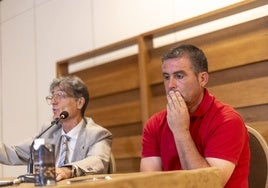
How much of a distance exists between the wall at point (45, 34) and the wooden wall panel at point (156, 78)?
127mm

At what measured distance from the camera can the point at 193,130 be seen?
182cm

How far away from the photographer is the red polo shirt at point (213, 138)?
65.5 inches

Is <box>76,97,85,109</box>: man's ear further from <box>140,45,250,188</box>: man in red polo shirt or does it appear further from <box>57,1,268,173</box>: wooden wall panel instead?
<box>140,45,250,188</box>: man in red polo shirt

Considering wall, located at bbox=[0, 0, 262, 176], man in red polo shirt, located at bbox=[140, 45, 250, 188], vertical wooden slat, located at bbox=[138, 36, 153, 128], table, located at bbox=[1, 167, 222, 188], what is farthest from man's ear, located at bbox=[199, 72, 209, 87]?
vertical wooden slat, located at bbox=[138, 36, 153, 128]

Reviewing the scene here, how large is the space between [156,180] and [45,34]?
9.40 ft

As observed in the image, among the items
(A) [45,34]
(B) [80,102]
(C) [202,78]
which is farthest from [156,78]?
(A) [45,34]

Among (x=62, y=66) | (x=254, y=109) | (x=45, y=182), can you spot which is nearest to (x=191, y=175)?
(x=45, y=182)

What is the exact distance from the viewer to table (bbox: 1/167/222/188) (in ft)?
3.54

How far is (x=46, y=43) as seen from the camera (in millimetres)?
3777

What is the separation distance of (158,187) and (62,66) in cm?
246

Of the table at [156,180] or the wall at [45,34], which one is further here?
the wall at [45,34]

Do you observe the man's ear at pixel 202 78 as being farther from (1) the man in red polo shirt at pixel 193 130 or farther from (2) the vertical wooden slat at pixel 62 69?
(2) the vertical wooden slat at pixel 62 69

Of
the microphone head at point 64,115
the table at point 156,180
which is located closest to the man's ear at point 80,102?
the microphone head at point 64,115

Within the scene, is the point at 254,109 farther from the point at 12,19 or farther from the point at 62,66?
the point at 12,19
